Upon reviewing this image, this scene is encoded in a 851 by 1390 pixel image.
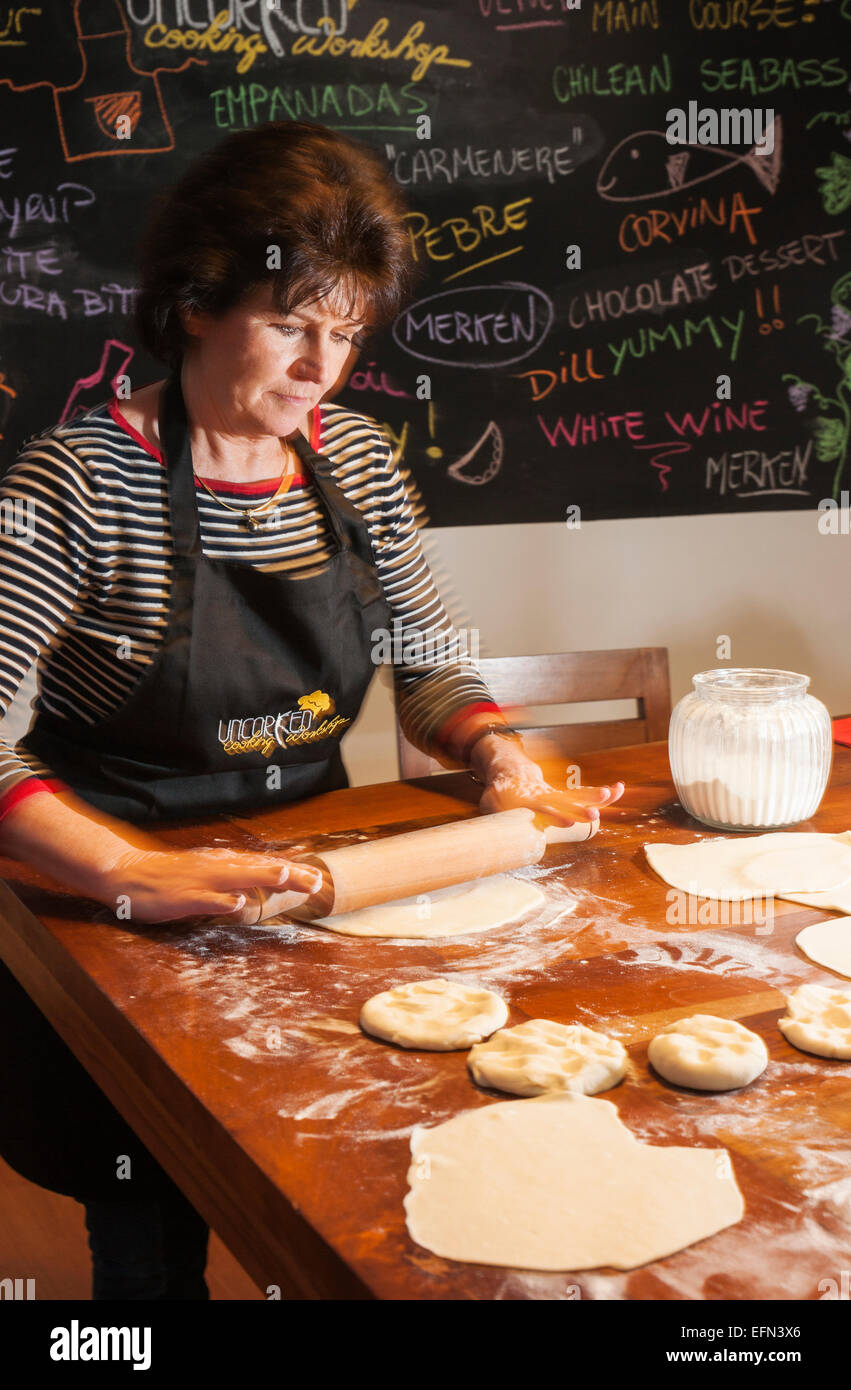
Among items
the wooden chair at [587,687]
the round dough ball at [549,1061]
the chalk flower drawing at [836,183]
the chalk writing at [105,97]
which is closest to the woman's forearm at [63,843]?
the round dough ball at [549,1061]

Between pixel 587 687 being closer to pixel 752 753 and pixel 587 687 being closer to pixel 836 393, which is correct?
pixel 752 753

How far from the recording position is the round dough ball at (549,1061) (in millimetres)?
838

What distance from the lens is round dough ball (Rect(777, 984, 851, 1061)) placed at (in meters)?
0.87

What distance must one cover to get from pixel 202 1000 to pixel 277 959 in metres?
0.10

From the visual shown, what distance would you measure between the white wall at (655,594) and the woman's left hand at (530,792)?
1506 mm

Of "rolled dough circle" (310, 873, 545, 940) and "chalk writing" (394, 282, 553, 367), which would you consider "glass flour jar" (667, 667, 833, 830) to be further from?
"chalk writing" (394, 282, 553, 367)

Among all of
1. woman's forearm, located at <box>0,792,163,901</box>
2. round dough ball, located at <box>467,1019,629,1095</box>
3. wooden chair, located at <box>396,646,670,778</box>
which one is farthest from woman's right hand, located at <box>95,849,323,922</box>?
wooden chair, located at <box>396,646,670,778</box>

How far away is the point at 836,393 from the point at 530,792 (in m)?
2.47

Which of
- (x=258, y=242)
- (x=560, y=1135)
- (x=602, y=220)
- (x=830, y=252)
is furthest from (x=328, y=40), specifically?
(x=560, y=1135)

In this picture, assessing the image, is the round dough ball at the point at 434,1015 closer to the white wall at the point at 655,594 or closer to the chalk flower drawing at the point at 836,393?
the white wall at the point at 655,594

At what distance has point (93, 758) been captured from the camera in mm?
1517

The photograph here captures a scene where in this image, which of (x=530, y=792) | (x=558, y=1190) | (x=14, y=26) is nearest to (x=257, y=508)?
(x=530, y=792)

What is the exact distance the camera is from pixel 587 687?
2053 millimetres
